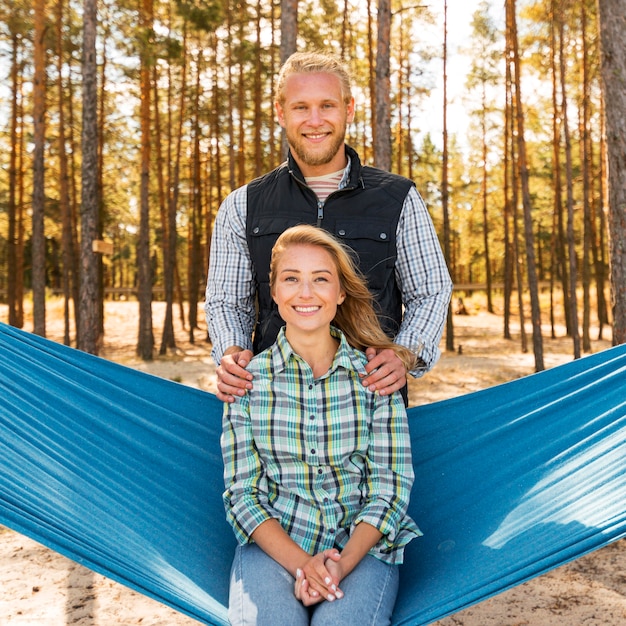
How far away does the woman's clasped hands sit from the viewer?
144 cm

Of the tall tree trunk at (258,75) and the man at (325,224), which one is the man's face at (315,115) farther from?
the tall tree trunk at (258,75)

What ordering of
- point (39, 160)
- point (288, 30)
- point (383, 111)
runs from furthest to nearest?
point (39, 160)
point (383, 111)
point (288, 30)

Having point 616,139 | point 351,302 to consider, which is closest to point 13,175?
point 616,139

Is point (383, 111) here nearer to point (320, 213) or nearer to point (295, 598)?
point (320, 213)

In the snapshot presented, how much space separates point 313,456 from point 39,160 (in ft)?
28.8

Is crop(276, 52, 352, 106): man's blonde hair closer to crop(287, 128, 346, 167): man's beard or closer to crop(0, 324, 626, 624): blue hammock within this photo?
crop(287, 128, 346, 167): man's beard

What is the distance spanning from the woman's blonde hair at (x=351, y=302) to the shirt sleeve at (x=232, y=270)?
1.13 feet

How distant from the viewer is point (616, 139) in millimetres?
4004

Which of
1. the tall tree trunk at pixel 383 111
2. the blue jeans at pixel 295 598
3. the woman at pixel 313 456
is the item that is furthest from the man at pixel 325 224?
the tall tree trunk at pixel 383 111

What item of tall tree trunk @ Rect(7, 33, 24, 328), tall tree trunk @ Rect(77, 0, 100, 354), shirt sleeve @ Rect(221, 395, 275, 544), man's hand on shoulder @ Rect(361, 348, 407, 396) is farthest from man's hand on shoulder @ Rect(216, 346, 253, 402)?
tall tree trunk @ Rect(7, 33, 24, 328)

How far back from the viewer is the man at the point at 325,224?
6.54ft

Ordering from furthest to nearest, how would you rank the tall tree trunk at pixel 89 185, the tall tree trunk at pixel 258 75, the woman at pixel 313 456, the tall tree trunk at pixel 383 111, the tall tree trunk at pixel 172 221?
the tall tree trunk at pixel 172 221, the tall tree trunk at pixel 258 75, the tall tree trunk at pixel 89 185, the tall tree trunk at pixel 383 111, the woman at pixel 313 456

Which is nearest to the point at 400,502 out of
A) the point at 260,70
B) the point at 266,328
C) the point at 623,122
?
the point at 266,328

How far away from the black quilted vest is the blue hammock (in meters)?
0.42
